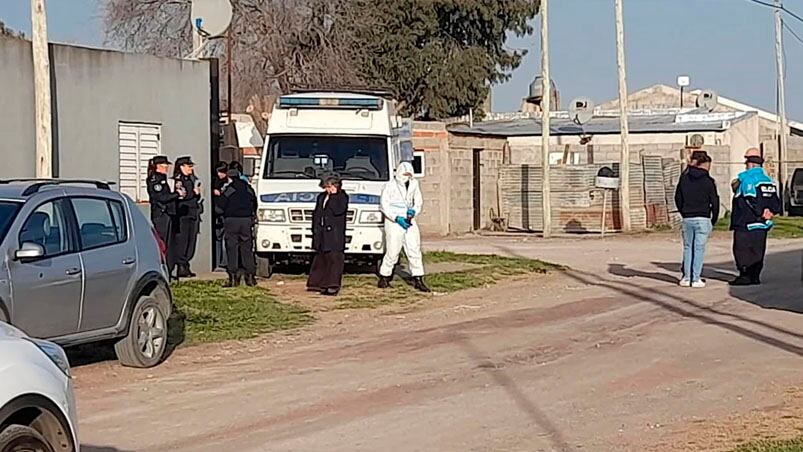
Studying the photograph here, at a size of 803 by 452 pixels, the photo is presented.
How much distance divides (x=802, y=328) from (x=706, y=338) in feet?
5.30

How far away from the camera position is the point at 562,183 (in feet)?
120

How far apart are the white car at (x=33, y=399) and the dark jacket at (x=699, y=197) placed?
45.8ft

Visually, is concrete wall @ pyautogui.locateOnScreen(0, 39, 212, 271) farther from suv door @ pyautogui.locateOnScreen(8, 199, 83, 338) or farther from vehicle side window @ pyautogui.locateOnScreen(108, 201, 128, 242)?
suv door @ pyautogui.locateOnScreen(8, 199, 83, 338)

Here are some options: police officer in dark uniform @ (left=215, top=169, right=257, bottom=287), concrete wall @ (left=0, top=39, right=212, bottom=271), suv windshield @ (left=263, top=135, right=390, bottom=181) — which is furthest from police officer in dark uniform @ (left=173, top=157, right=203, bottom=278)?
suv windshield @ (left=263, top=135, right=390, bottom=181)

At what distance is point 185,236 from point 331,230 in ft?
10.8

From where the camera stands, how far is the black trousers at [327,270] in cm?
1862

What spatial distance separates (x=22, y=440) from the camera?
6066 mm

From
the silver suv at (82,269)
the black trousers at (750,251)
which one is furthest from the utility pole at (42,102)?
the black trousers at (750,251)

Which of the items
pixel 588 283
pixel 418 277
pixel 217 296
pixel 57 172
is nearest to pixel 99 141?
pixel 57 172

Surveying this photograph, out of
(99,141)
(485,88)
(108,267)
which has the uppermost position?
(485,88)

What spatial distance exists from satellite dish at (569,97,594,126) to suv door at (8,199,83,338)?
33.5 metres

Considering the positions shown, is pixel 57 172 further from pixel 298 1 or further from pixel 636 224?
pixel 298 1

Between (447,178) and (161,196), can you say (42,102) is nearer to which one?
(161,196)

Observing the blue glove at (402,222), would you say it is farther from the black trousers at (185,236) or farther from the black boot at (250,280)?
the black trousers at (185,236)
